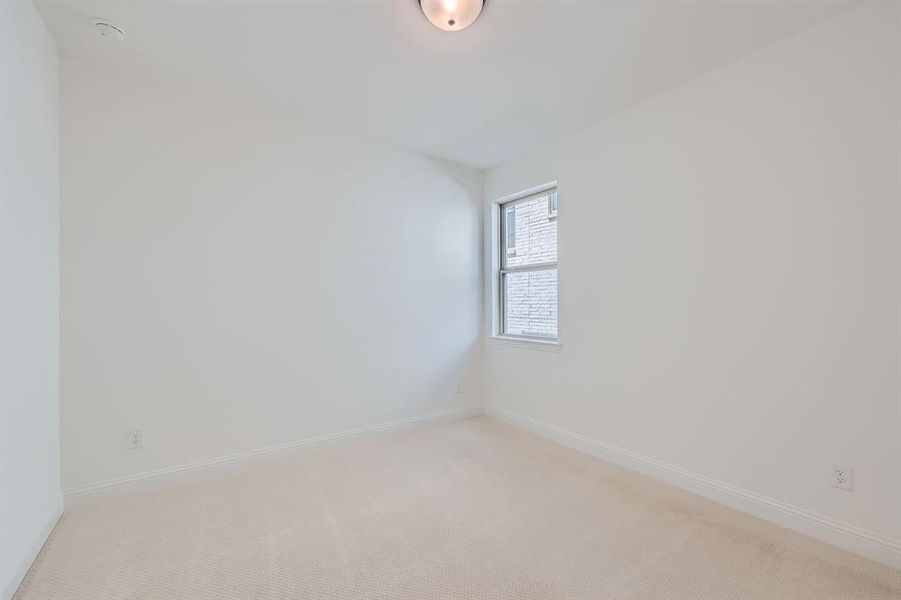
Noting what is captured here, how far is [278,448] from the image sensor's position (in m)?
2.80

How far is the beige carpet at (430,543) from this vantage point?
1.55 m

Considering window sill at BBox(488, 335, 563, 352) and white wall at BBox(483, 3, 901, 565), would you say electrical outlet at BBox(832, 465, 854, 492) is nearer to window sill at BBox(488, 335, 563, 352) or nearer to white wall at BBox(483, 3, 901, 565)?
white wall at BBox(483, 3, 901, 565)

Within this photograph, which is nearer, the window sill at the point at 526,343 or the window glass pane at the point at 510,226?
the window sill at the point at 526,343

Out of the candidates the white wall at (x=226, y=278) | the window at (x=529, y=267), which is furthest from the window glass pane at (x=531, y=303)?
the white wall at (x=226, y=278)

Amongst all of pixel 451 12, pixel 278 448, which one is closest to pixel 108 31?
pixel 451 12

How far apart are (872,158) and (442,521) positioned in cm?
268

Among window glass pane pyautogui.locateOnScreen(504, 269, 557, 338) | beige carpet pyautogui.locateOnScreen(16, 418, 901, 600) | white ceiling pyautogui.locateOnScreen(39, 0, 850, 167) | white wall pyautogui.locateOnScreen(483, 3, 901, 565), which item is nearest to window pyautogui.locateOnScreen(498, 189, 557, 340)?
window glass pane pyautogui.locateOnScreen(504, 269, 557, 338)

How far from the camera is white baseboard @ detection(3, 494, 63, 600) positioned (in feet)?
4.90

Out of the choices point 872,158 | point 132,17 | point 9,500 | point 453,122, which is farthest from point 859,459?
point 132,17

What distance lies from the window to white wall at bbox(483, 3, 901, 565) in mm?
427

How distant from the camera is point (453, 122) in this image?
117 inches

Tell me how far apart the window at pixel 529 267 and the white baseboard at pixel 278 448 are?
963 millimetres

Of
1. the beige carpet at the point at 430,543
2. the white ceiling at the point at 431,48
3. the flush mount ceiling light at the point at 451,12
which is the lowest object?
the beige carpet at the point at 430,543

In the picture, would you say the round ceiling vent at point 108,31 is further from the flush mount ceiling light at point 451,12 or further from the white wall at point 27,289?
the flush mount ceiling light at point 451,12
